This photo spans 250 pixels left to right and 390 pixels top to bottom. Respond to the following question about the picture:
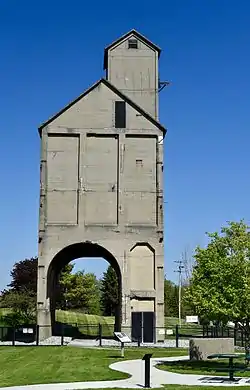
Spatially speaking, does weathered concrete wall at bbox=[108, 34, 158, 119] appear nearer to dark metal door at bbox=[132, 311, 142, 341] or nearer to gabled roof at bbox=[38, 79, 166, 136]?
gabled roof at bbox=[38, 79, 166, 136]

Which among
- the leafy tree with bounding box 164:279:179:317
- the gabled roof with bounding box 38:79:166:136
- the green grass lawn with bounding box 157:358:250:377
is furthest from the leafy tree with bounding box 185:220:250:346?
the leafy tree with bounding box 164:279:179:317

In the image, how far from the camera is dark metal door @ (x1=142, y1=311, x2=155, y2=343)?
1702 inches

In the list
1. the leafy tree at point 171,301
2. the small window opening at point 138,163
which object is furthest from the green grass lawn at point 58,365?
the leafy tree at point 171,301

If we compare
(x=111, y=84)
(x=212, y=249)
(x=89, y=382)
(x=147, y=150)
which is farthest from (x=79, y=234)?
(x=89, y=382)

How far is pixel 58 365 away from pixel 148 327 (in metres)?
19.0

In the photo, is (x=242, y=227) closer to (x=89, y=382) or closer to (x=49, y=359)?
(x=89, y=382)

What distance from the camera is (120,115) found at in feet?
155

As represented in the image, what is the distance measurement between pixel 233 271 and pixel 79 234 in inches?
909

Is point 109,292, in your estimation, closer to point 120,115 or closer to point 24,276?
point 24,276

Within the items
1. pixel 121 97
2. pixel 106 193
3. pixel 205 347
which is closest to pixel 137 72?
pixel 121 97

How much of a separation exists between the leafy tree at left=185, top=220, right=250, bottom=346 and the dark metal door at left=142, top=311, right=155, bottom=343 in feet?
63.4

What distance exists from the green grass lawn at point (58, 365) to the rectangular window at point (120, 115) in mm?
18570

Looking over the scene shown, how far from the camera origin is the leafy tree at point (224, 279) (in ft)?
73.9

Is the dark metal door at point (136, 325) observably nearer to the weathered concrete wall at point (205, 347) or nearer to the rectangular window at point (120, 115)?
the rectangular window at point (120, 115)
